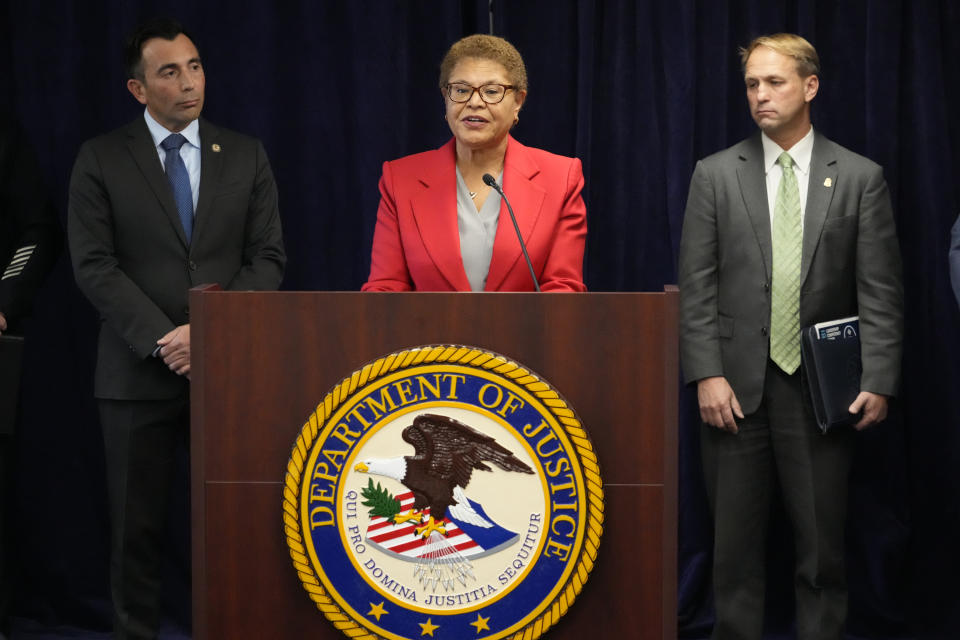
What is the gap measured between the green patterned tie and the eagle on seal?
1422 millimetres

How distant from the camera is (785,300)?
3.40 metres

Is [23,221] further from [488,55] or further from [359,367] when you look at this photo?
Answer: [359,367]

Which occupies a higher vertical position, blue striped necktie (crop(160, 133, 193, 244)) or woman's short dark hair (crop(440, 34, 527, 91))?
woman's short dark hair (crop(440, 34, 527, 91))

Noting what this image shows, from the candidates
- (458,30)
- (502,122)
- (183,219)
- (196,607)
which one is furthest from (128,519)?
(458,30)

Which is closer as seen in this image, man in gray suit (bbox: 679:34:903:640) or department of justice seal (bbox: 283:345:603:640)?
department of justice seal (bbox: 283:345:603:640)

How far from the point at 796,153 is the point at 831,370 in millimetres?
604

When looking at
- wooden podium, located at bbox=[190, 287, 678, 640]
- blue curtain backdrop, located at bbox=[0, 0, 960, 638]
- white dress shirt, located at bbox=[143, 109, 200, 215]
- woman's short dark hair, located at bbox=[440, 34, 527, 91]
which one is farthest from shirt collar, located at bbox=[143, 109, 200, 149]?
wooden podium, located at bbox=[190, 287, 678, 640]

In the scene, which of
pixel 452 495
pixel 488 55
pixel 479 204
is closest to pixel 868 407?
pixel 479 204

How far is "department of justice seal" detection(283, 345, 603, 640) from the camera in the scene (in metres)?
2.18

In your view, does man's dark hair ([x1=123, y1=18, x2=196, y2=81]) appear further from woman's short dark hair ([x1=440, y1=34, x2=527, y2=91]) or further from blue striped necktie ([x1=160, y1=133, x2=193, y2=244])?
woman's short dark hair ([x1=440, y1=34, x2=527, y2=91])

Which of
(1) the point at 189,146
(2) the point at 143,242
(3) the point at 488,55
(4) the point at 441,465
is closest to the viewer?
(4) the point at 441,465

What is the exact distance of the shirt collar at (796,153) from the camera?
3.46 m

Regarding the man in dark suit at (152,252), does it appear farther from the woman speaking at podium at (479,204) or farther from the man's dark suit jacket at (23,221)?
the woman speaking at podium at (479,204)

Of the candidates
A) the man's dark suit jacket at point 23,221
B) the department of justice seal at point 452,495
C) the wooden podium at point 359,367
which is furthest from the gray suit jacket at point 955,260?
the man's dark suit jacket at point 23,221
